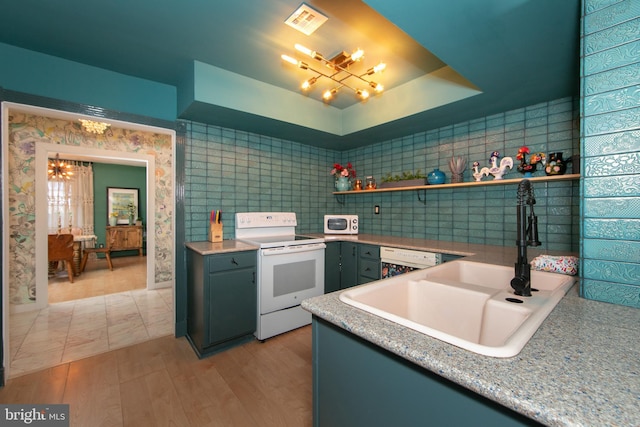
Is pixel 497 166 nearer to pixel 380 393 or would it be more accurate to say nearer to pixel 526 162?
pixel 526 162

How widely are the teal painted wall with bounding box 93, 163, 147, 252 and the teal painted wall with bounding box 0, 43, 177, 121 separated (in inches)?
209

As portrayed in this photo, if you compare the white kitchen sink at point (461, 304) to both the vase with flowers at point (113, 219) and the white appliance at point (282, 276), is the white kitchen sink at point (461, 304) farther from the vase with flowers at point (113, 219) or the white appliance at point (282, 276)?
the vase with flowers at point (113, 219)

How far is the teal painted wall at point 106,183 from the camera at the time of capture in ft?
20.5

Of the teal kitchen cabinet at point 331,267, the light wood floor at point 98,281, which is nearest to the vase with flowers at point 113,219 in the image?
the light wood floor at point 98,281

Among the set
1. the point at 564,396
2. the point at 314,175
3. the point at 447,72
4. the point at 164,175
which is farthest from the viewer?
the point at 164,175

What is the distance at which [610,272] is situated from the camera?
89 cm

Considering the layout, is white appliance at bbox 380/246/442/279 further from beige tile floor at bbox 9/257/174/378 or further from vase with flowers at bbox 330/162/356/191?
beige tile floor at bbox 9/257/174/378

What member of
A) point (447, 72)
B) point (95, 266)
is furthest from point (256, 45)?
point (95, 266)

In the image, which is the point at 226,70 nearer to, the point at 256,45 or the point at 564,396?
the point at 256,45

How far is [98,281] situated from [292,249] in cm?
412

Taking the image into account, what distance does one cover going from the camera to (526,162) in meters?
2.27

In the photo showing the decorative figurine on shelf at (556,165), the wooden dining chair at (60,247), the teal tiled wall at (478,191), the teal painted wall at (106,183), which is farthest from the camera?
the teal painted wall at (106,183)

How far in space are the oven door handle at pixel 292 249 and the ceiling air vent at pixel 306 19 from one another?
1731mm

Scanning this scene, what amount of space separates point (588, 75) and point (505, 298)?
84cm
